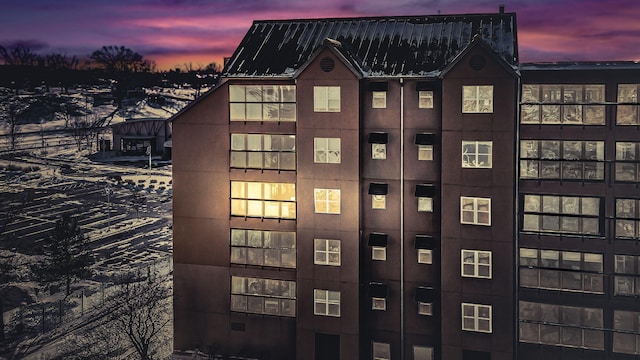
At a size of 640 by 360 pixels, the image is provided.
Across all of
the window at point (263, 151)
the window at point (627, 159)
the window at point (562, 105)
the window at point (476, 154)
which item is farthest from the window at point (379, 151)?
the window at point (627, 159)

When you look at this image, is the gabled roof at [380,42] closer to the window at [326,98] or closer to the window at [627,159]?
the window at [326,98]

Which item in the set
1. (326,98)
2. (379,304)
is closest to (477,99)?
(326,98)

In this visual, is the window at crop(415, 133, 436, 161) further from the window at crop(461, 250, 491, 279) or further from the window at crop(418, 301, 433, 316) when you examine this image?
the window at crop(418, 301, 433, 316)

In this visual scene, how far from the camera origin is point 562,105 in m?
34.2

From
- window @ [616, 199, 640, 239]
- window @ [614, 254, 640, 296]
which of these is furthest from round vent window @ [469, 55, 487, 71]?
window @ [614, 254, 640, 296]

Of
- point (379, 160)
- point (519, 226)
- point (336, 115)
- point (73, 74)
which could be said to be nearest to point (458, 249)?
point (519, 226)

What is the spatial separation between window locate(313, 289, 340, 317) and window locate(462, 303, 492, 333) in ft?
24.9

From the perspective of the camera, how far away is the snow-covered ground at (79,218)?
44.9 m

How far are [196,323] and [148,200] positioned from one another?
48.5 m

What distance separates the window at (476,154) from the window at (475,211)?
197 cm

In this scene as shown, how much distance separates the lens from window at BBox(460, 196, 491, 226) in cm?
3328

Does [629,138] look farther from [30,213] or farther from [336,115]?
[30,213]

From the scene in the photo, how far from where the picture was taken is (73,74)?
155875 millimetres

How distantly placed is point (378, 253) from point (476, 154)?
27.6 feet
